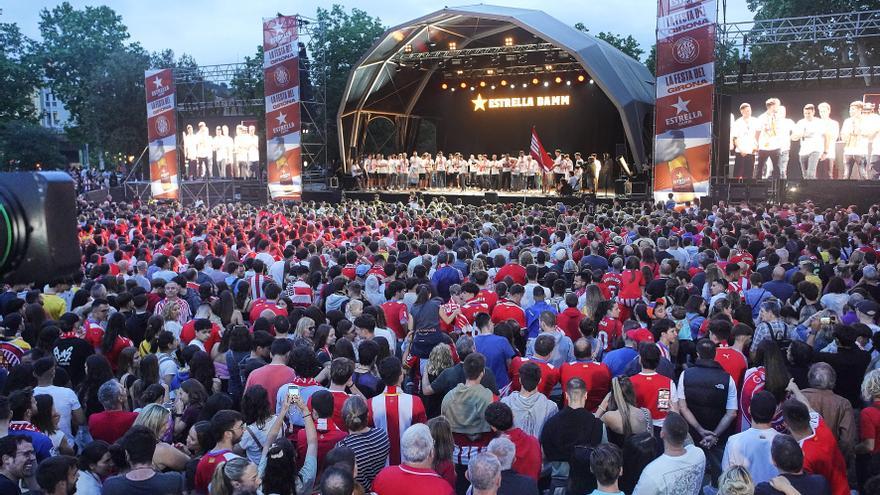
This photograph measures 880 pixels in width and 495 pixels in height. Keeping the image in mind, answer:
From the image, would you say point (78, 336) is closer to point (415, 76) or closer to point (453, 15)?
point (453, 15)

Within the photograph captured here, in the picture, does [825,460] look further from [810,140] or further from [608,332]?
[810,140]

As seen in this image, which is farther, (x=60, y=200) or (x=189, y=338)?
(x=189, y=338)

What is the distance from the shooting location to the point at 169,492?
3.79 m

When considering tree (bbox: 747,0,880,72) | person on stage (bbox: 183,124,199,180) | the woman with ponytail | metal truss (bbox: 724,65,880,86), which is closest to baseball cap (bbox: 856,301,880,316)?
the woman with ponytail

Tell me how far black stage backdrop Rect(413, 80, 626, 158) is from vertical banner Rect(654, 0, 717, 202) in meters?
7.50

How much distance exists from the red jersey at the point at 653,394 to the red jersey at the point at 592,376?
300 millimetres

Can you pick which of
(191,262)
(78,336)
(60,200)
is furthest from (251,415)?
(191,262)

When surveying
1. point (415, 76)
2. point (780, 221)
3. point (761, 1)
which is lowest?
point (780, 221)

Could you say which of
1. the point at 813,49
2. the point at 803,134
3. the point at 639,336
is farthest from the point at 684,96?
the point at 813,49

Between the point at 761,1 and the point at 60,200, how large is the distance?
39.6 metres

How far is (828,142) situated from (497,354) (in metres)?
18.6

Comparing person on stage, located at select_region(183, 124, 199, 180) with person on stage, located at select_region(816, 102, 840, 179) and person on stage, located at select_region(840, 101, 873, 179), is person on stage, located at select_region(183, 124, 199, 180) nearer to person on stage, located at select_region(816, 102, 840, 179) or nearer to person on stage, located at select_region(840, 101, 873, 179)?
person on stage, located at select_region(816, 102, 840, 179)

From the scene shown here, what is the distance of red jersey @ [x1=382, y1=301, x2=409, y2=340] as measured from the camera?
722 cm

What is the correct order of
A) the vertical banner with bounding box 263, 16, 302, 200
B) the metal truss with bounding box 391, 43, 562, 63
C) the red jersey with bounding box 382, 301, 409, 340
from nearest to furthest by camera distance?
1. the red jersey with bounding box 382, 301, 409, 340
2. the metal truss with bounding box 391, 43, 562, 63
3. the vertical banner with bounding box 263, 16, 302, 200
